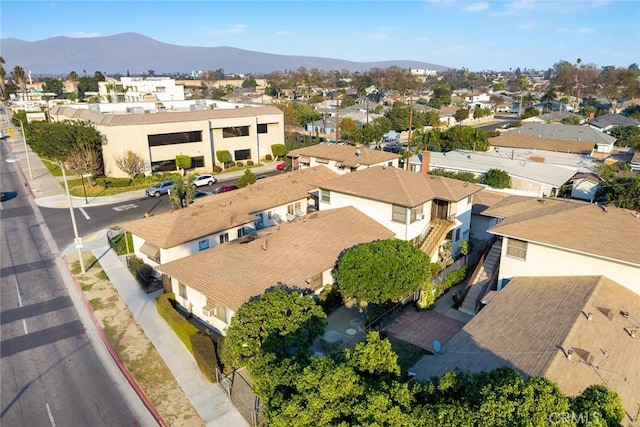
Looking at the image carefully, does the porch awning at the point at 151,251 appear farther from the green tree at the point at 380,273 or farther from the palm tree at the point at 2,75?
the palm tree at the point at 2,75

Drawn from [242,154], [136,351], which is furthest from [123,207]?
[136,351]

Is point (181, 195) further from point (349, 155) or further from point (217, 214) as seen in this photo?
point (349, 155)

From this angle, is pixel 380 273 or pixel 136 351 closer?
pixel 136 351

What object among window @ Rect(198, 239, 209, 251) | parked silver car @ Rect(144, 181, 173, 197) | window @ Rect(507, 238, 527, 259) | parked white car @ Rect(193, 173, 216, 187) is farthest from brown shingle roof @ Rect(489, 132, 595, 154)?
window @ Rect(198, 239, 209, 251)

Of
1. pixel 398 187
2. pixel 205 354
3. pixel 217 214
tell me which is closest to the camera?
pixel 205 354

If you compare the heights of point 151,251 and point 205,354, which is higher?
point 151,251

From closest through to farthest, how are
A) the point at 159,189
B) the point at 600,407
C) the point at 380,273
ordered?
the point at 600,407 < the point at 380,273 < the point at 159,189

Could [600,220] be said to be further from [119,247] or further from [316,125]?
[316,125]
